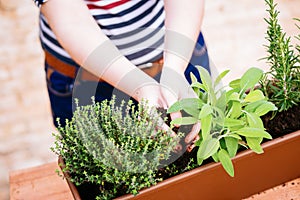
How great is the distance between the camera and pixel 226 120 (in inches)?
28.0

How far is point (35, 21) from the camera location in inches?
99.6

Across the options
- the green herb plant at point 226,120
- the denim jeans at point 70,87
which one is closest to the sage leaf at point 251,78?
the green herb plant at point 226,120

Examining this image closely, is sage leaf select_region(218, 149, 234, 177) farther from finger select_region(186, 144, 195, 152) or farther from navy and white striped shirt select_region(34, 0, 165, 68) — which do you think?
navy and white striped shirt select_region(34, 0, 165, 68)

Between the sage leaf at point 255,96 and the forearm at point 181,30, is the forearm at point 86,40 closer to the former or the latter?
the forearm at point 181,30

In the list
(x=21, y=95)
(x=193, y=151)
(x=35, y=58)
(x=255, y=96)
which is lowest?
(x=21, y=95)

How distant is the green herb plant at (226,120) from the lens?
70 cm

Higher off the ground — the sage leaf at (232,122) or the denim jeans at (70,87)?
the sage leaf at (232,122)

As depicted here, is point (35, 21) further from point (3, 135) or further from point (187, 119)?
point (187, 119)

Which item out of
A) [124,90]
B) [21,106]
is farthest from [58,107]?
[21,106]

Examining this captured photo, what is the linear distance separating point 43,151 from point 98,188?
4.91ft

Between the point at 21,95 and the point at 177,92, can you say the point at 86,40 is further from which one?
the point at 21,95

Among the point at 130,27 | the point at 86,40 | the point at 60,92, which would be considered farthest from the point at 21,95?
the point at 86,40

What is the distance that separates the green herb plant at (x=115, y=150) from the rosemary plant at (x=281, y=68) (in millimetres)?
220

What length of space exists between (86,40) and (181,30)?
0.19m
